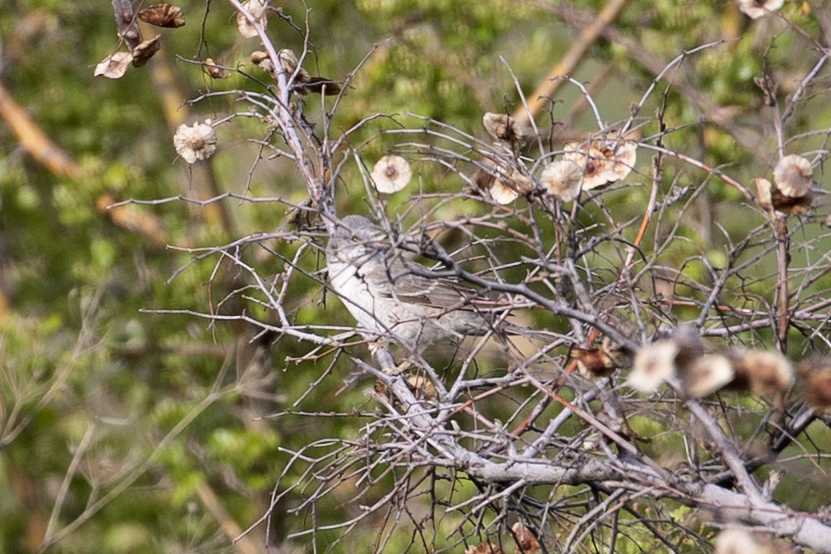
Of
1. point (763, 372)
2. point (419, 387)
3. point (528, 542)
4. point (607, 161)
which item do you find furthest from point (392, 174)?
point (763, 372)

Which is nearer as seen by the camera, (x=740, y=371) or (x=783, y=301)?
(x=740, y=371)

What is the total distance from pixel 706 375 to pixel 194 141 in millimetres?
1608

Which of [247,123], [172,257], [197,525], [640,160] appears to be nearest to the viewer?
[247,123]

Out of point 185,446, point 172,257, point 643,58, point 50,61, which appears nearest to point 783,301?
point 643,58

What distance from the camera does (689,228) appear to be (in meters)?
6.42

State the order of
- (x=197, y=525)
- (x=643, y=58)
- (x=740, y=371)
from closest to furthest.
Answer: (x=740, y=371) → (x=643, y=58) → (x=197, y=525)

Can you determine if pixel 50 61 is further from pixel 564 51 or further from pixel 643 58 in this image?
pixel 643 58

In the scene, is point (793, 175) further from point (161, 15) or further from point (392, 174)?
point (161, 15)

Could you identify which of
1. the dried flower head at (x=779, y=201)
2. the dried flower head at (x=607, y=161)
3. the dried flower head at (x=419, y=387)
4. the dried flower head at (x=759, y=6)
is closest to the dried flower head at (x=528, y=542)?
the dried flower head at (x=419, y=387)

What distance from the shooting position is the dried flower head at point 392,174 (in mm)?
2654

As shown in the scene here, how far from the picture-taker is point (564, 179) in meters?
2.18

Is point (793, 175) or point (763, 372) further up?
point (793, 175)

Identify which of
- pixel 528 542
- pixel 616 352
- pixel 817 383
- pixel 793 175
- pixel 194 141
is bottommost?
pixel 528 542

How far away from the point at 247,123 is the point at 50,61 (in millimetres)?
3084
